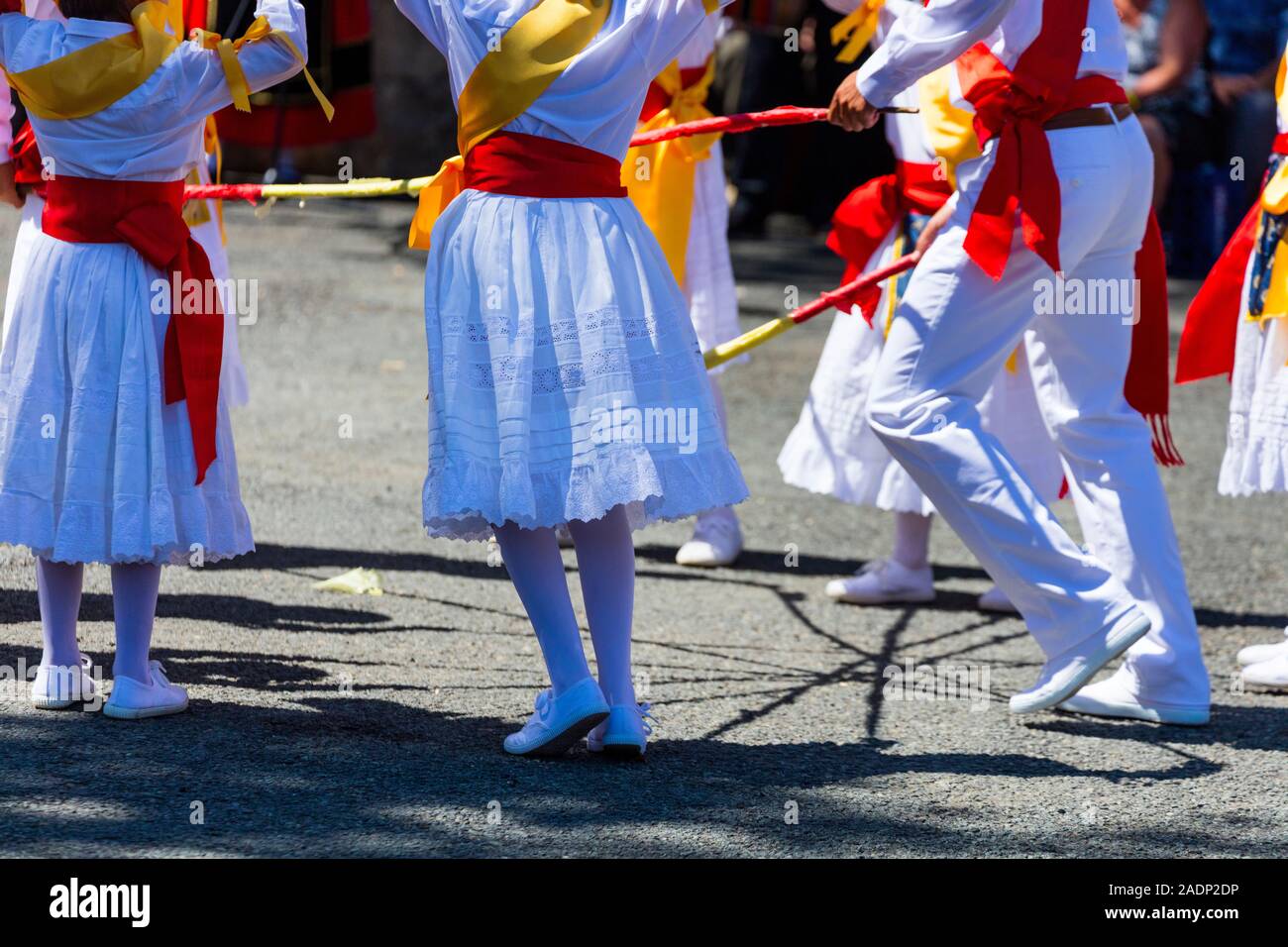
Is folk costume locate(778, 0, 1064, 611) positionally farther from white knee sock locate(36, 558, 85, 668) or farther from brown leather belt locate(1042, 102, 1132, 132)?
white knee sock locate(36, 558, 85, 668)

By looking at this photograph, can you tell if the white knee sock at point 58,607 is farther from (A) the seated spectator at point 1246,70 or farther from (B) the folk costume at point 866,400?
(A) the seated spectator at point 1246,70

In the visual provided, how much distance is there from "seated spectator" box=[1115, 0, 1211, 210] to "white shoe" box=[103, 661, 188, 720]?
8456mm

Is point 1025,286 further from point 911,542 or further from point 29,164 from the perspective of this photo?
point 29,164

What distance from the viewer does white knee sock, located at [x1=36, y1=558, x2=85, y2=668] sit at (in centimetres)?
407

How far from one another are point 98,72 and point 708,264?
262 centimetres

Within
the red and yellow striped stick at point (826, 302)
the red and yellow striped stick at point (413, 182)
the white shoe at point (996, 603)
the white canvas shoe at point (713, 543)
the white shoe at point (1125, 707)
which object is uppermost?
the red and yellow striped stick at point (413, 182)

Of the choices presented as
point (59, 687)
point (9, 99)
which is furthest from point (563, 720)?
point (9, 99)

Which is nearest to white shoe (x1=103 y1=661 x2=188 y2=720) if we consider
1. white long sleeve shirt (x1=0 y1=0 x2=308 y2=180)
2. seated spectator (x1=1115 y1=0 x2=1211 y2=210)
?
white long sleeve shirt (x1=0 y1=0 x2=308 y2=180)

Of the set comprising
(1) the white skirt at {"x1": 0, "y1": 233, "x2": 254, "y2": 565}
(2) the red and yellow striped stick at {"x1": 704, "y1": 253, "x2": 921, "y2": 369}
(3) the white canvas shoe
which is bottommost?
(3) the white canvas shoe

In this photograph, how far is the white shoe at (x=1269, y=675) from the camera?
16.2 ft

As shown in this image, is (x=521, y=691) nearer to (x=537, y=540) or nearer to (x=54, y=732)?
(x=537, y=540)

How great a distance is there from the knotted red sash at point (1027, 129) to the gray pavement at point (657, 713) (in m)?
1.13

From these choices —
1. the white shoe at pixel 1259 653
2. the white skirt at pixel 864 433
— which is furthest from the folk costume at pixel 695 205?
the white shoe at pixel 1259 653

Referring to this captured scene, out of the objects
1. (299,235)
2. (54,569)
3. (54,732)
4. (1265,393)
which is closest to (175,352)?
(54,569)
